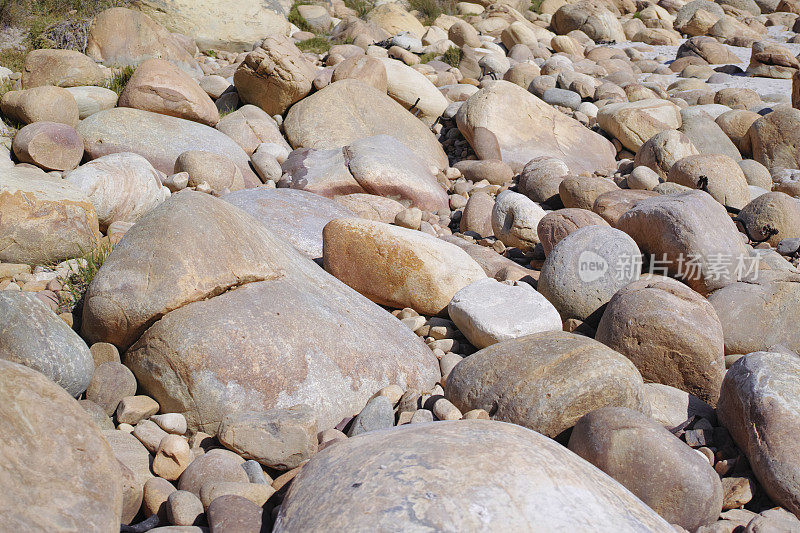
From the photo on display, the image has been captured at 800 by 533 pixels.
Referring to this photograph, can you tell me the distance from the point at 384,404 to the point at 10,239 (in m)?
2.79

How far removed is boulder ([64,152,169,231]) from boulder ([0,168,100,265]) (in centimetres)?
24

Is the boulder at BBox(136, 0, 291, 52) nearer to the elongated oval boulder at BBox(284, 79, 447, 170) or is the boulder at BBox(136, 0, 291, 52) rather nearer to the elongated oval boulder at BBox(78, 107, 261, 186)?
the elongated oval boulder at BBox(284, 79, 447, 170)

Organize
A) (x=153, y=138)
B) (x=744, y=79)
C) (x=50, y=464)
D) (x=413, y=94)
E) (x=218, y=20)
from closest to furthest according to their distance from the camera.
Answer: (x=50, y=464) < (x=153, y=138) < (x=413, y=94) < (x=218, y=20) < (x=744, y=79)

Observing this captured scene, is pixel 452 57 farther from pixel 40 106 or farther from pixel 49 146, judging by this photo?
pixel 49 146

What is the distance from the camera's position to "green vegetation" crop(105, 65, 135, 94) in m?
7.14

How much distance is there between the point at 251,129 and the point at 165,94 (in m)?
1.03

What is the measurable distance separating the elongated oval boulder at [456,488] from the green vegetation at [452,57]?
10.8 meters

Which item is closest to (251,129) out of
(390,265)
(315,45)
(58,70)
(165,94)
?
(165,94)

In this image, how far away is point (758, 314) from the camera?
4.37 metres

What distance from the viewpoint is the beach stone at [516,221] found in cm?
569

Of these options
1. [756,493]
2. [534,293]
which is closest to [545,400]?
[756,493]

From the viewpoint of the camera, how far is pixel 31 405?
6.23ft

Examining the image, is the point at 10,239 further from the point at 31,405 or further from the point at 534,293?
the point at 534,293

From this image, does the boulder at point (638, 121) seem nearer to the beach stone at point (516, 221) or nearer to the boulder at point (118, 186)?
the beach stone at point (516, 221)
